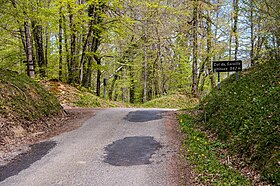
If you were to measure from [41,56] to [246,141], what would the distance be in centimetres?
1680

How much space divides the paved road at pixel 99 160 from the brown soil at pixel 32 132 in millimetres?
430

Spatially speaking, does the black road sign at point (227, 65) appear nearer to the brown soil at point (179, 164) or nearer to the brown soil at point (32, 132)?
the brown soil at point (179, 164)

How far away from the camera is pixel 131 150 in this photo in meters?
7.65

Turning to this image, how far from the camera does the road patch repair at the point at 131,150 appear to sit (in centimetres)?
683

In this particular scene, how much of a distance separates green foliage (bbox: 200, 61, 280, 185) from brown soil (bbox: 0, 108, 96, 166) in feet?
16.7

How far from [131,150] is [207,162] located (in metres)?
2.07

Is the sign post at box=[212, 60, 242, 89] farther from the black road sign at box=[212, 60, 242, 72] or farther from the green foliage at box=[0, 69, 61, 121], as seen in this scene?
Result: the green foliage at box=[0, 69, 61, 121]

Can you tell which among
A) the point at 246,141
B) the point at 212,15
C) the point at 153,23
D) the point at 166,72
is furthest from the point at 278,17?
the point at 166,72

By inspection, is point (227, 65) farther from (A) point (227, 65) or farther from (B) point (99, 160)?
(B) point (99, 160)

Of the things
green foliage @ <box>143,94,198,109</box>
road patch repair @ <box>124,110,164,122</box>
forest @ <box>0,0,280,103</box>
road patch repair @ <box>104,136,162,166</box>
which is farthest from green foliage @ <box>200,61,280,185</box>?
green foliage @ <box>143,94,198,109</box>

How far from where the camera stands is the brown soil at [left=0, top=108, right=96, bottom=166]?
25.4ft

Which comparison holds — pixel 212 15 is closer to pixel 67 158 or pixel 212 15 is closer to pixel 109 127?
pixel 109 127

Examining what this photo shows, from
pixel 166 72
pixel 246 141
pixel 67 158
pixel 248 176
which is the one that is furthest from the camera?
pixel 166 72

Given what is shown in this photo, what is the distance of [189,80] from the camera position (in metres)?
29.6
